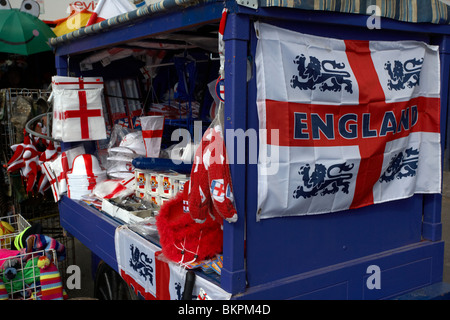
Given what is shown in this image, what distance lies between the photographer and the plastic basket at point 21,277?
3.04 m

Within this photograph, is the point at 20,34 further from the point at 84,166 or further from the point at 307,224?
the point at 307,224

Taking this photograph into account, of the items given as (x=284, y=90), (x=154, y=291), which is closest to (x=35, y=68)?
(x=154, y=291)

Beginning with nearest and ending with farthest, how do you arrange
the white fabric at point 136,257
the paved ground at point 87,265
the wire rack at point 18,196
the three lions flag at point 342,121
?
the three lions flag at point 342,121, the white fabric at point 136,257, the paved ground at point 87,265, the wire rack at point 18,196

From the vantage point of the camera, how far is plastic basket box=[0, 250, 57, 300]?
304cm

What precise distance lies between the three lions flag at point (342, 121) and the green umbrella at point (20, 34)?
185 inches

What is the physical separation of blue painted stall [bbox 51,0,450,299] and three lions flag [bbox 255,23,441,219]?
0.07 meters

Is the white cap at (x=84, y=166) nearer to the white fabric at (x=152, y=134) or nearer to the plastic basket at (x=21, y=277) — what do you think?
the white fabric at (x=152, y=134)

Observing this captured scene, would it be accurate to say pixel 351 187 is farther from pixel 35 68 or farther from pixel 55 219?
pixel 35 68

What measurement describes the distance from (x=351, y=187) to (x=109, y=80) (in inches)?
124

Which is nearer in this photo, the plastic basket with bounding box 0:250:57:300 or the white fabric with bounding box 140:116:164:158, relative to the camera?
the plastic basket with bounding box 0:250:57:300

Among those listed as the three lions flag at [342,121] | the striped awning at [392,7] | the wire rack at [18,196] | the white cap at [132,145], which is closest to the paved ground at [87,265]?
the wire rack at [18,196]

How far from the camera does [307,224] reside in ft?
7.79

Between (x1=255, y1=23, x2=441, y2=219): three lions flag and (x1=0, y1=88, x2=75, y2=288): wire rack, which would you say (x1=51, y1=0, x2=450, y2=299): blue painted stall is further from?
(x1=0, y1=88, x2=75, y2=288): wire rack

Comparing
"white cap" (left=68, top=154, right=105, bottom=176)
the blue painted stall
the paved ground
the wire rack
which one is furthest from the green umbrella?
the blue painted stall
